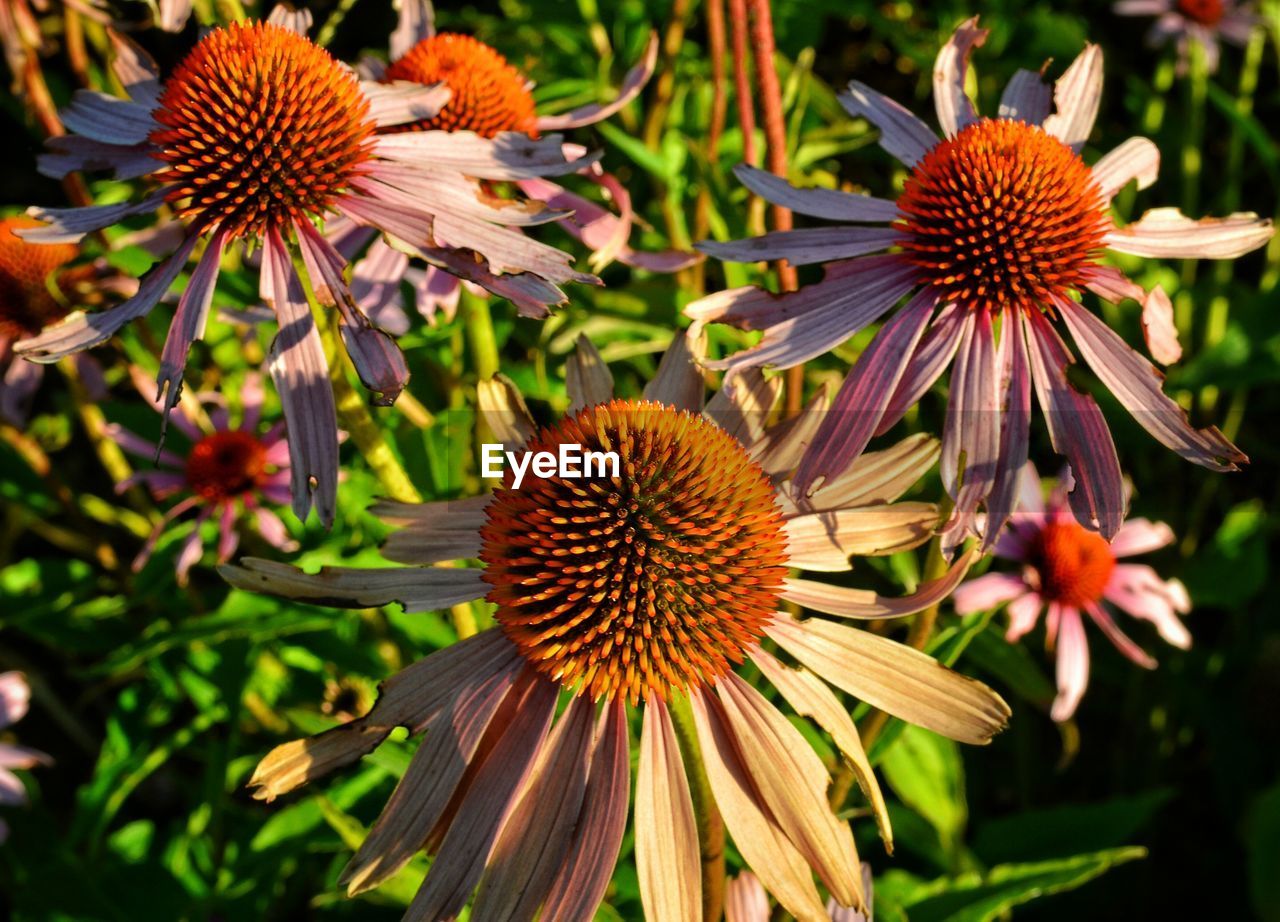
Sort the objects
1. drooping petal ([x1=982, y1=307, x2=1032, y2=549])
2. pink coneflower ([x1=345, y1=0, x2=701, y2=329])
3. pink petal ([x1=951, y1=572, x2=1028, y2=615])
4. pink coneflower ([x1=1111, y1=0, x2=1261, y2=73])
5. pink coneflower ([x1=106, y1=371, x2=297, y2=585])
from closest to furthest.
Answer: drooping petal ([x1=982, y1=307, x2=1032, y2=549]) → pink coneflower ([x1=345, y1=0, x2=701, y2=329]) → pink petal ([x1=951, y1=572, x2=1028, y2=615]) → pink coneflower ([x1=106, y1=371, x2=297, y2=585]) → pink coneflower ([x1=1111, y1=0, x2=1261, y2=73])

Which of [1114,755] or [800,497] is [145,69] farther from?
[1114,755]

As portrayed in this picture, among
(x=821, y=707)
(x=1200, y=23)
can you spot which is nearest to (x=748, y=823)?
(x=821, y=707)

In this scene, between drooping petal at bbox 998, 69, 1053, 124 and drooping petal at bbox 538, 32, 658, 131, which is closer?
drooping petal at bbox 998, 69, 1053, 124

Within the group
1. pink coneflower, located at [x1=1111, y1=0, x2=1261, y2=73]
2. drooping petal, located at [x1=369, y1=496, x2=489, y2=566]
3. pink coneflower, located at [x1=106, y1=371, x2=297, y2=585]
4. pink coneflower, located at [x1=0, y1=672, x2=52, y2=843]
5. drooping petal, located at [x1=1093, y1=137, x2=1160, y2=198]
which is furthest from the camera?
pink coneflower, located at [x1=1111, y1=0, x2=1261, y2=73]

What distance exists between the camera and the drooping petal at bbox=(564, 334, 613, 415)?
123 centimetres

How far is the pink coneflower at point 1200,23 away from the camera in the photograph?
110 inches

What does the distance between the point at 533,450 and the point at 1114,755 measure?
1875mm

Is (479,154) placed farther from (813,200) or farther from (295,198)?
(813,200)

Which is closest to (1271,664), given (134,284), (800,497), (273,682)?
(800,497)

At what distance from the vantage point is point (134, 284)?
70.3 inches

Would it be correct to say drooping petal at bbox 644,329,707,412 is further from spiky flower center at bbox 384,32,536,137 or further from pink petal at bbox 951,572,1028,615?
pink petal at bbox 951,572,1028,615

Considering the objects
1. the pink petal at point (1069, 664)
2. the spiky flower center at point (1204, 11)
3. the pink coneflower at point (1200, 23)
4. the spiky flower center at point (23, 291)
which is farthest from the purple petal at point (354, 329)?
the spiky flower center at point (1204, 11)

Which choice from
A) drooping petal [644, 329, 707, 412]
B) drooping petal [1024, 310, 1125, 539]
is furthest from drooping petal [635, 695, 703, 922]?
drooping petal [1024, 310, 1125, 539]

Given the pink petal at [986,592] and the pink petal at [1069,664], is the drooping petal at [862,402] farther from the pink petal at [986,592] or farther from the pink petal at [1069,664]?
the pink petal at [1069,664]
